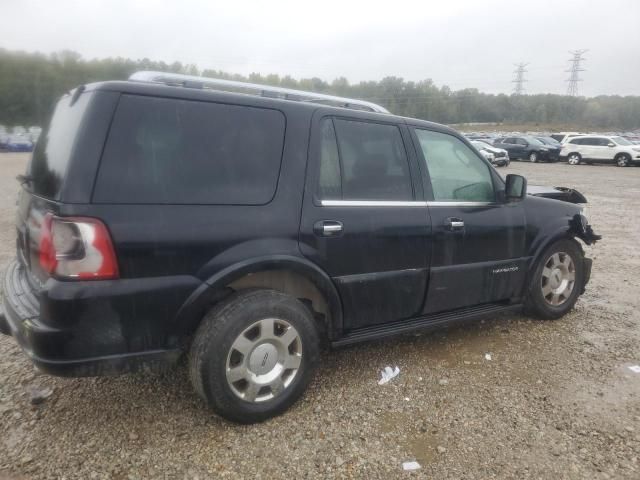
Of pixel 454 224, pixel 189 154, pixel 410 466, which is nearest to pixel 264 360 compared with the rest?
pixel 410 466

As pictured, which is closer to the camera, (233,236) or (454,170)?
(233,236)

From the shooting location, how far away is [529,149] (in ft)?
90.6

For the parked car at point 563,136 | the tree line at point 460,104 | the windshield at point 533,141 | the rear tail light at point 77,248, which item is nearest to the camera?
the rear tail light at point 77,248

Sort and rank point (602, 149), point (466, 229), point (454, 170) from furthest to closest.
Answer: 1. point (602, 149)
2. point (454, 170)
3. point (466, 229)

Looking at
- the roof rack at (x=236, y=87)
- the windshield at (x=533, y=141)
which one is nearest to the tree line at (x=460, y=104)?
the roof rack at (x=236, y=87)

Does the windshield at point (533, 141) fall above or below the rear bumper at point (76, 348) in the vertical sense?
above

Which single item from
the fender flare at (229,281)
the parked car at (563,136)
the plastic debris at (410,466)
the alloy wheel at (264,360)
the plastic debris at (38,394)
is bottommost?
the plastic debris at (38,394)

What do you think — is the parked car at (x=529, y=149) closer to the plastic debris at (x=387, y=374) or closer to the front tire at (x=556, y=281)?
the front tire at (x=556, y=281)

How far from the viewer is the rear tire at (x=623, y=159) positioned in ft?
80.6

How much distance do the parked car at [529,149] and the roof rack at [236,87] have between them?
88.0ft

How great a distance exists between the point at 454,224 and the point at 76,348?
2.47m

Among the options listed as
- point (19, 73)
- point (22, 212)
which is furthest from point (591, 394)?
point (19, 73)

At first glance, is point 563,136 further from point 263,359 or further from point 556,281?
point 263,359

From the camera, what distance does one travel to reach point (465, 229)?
3.39 meters
